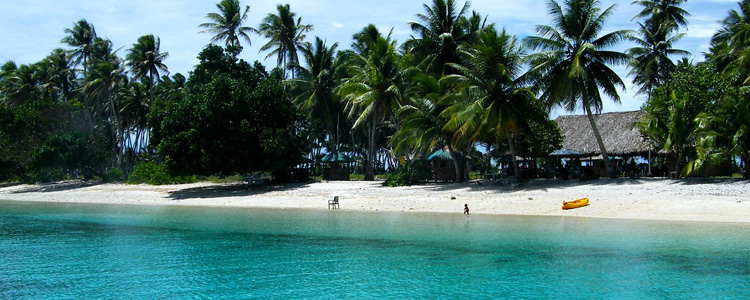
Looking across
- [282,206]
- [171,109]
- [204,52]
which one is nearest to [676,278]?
[282,206]

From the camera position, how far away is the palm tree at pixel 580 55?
87.4ft

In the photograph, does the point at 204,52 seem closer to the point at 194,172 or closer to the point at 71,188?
the point at 194,172

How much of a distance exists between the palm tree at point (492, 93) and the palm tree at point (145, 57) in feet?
92.6

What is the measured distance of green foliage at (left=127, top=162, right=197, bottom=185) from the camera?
39.6m

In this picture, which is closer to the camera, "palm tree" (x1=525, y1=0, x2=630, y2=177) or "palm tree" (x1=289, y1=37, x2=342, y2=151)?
"palm tree" (x1=525, y1=0, x2=630, y2=177)

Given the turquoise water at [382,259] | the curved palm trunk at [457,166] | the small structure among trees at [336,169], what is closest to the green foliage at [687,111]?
the turquoise water at [382,259]

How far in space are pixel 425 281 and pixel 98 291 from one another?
6.37 m

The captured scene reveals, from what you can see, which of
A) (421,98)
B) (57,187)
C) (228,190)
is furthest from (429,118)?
(57,187)

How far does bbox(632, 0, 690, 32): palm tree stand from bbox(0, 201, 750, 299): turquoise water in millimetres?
25188

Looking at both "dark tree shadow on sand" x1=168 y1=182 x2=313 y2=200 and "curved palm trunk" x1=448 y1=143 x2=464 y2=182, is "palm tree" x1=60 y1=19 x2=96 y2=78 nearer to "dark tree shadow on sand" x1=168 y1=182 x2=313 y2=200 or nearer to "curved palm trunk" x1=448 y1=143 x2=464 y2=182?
"dark tree shadow on sand" x1=168 y1=182 x2=313 y2=200

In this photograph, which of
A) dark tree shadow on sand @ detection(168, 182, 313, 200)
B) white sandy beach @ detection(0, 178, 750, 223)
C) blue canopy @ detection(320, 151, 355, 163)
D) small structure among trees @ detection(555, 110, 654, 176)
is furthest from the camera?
blue canopy @ detection(320, 151, 355, 163)

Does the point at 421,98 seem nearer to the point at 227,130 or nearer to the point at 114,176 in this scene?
the point at 227,130

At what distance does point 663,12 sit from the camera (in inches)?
1565

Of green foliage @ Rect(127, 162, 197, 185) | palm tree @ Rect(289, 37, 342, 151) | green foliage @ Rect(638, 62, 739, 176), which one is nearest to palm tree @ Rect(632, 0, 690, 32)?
green foliage @ Rect(638, 62, 739, 176)
